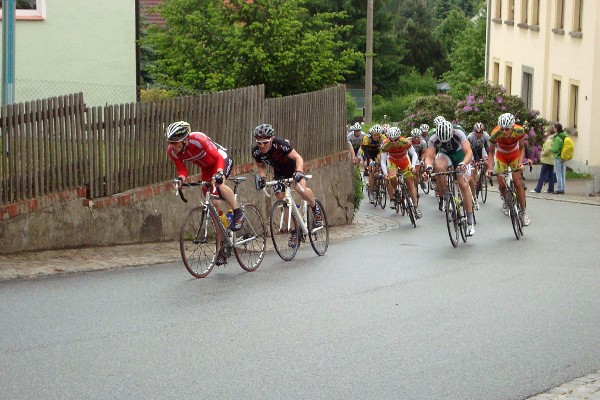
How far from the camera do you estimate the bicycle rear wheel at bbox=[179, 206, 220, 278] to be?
1339 centimetres

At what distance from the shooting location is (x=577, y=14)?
4144 cm

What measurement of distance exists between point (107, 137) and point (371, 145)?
1169 centimetres

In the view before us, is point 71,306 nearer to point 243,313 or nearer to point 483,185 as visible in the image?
point 243,313

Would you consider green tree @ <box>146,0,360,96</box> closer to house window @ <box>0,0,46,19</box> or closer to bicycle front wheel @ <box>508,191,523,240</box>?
house window @ <box>0,0,46,19</box>

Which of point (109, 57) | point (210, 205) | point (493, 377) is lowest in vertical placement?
point (493, 377)

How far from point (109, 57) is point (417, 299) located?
1479 cm

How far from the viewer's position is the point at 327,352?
9641 mm

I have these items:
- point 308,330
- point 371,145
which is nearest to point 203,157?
point 308,330

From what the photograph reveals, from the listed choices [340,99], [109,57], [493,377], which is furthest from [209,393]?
[109,57]

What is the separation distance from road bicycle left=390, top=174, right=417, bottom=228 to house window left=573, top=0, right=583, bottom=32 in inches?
703

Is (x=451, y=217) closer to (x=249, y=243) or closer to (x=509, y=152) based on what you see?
(x=509, y=152)

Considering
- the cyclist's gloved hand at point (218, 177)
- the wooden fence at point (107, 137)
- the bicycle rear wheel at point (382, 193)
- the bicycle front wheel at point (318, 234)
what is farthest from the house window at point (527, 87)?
the cyclist's gloved hand at point (218, 177)

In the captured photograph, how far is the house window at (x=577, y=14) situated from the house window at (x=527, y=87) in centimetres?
601

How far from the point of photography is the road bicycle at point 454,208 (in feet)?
58.1
